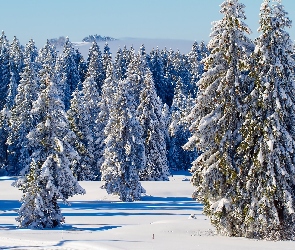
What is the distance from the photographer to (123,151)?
58.0 m

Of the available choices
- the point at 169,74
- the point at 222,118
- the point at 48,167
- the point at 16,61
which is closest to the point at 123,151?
the point at 48,167

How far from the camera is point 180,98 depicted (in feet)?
351

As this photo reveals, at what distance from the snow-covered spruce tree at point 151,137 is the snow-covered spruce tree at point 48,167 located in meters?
34.9

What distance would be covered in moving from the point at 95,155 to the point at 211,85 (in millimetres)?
49794

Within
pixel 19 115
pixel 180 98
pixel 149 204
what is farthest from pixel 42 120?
pixel 180 98

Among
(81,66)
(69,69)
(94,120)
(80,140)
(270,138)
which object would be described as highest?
(81,66)

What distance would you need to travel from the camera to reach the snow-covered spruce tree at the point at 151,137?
7112cm

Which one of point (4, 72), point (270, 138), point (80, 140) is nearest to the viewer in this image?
point (270, 138)

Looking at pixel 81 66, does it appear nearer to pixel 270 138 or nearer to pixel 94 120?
pixel 94 120

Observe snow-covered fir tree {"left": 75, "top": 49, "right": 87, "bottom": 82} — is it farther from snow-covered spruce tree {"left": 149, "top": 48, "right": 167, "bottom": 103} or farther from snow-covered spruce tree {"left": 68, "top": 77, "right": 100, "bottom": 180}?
snow-covered spruce tree {"left": 68, "top": 77, "right": 100, "bottom": 180}

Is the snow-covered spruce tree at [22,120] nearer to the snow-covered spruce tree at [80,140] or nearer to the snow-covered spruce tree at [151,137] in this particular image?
the snow-covered spruce tree at [80,140]

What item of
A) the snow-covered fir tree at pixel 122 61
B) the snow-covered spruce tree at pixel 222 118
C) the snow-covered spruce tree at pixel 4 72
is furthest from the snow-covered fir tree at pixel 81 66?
the snow-covered spruce tree at pixel 222 118

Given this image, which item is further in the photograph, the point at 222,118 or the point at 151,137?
the point at 151,137

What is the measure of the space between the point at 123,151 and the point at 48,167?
2328cm
